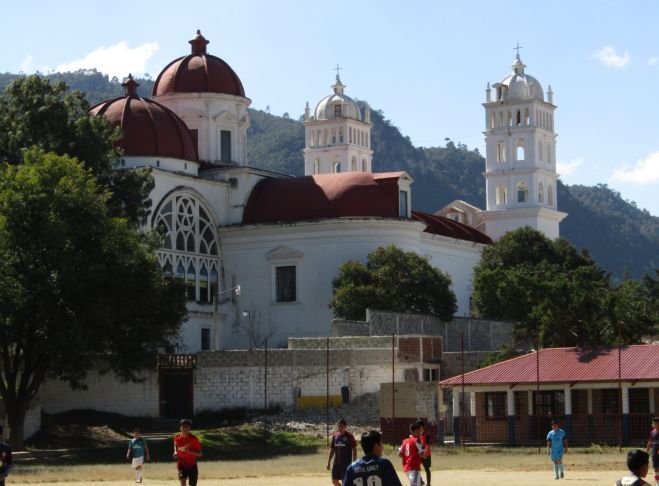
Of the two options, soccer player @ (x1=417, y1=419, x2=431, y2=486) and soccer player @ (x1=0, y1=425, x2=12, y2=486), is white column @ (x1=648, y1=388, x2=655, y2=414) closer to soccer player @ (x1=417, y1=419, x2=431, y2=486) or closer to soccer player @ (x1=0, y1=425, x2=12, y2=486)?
soccer player @ (x1=417, y1=419, x2=431, y2=486)

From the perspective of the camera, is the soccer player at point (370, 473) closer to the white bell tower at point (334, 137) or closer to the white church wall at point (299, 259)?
the white church wall at point (299, 259)

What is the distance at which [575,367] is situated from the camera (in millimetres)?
54625

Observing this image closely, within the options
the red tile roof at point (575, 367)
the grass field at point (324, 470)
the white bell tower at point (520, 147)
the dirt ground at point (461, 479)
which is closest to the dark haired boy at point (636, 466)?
the dirt ground at point (461, 479)

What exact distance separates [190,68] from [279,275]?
13.7 meters

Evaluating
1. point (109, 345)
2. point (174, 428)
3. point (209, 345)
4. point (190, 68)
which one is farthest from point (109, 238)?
point (190, 68)

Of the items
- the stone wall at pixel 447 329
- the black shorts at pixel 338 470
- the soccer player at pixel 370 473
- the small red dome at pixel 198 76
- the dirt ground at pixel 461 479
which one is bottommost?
the dirt ground at pixel 461 479

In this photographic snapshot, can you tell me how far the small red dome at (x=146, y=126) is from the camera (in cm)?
8138

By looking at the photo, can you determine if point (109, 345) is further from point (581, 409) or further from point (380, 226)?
point (380, 226)

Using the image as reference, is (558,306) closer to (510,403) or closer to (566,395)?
(510,403)

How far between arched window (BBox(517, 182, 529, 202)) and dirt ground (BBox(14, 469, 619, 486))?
75.9 meters

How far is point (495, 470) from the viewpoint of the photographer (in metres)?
42.2

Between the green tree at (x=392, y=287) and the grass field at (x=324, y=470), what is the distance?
27.8 metres

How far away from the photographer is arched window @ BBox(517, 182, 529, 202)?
11713 centimetres

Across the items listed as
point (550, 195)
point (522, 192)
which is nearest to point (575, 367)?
point (522, 192)
